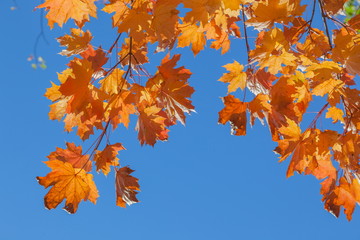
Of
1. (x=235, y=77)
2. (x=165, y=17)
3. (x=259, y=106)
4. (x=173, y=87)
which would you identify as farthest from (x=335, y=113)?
(x=165, y=17)

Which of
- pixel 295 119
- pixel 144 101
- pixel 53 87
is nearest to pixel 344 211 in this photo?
pixel 295 119

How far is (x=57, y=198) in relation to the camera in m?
1.57

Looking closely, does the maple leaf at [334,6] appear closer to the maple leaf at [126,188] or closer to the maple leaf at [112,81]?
the maple leaf at [112,81]

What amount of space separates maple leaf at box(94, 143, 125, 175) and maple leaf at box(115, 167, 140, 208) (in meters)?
0.07

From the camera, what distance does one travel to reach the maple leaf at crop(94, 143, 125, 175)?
5.68ft

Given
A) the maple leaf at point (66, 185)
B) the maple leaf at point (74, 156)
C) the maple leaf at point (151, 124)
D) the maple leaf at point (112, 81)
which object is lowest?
the maple leaf at point (66, 185)

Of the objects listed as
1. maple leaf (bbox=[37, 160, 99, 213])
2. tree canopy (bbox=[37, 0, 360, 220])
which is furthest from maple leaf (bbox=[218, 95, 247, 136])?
maple leaf (bbox=[37, 160, 99, 213])

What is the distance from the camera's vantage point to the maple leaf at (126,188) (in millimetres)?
1712

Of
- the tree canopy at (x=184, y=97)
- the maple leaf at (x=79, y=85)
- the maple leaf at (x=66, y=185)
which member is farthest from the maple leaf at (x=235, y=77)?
the maple leaf at (x=66, y=185)

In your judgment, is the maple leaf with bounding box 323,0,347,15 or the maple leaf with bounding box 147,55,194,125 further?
the maple leaf with bounding box 323,0,347,15

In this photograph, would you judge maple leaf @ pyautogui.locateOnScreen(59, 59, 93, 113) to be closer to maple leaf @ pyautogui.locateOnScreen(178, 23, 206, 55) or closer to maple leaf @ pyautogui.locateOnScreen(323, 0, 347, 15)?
maple leaf @ pyautogui.locateOnScreen(178, 23, 206, 55)

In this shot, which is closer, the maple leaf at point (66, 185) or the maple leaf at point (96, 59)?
the maple leaf at point (66, 185)

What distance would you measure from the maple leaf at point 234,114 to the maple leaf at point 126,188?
422mm

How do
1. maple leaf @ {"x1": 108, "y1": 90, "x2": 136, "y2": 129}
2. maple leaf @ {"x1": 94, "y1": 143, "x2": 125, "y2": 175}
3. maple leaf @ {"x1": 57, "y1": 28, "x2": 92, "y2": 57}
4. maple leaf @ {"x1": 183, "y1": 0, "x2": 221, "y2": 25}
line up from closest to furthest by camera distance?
maple leaf @ {"x1": 183, "y1": 0, "x2": 221, "y2": 25} → maple leaf @ {"x1": 108, "y1": 90, "x2": 136, "y2": 129} → maple leaf @ {"x1": 94, "y1": 143, "x2": 125, "y2": 175} → maple leaf @ {"x1": 57, "y1": 28, "x2": 92, "y2": 57}
